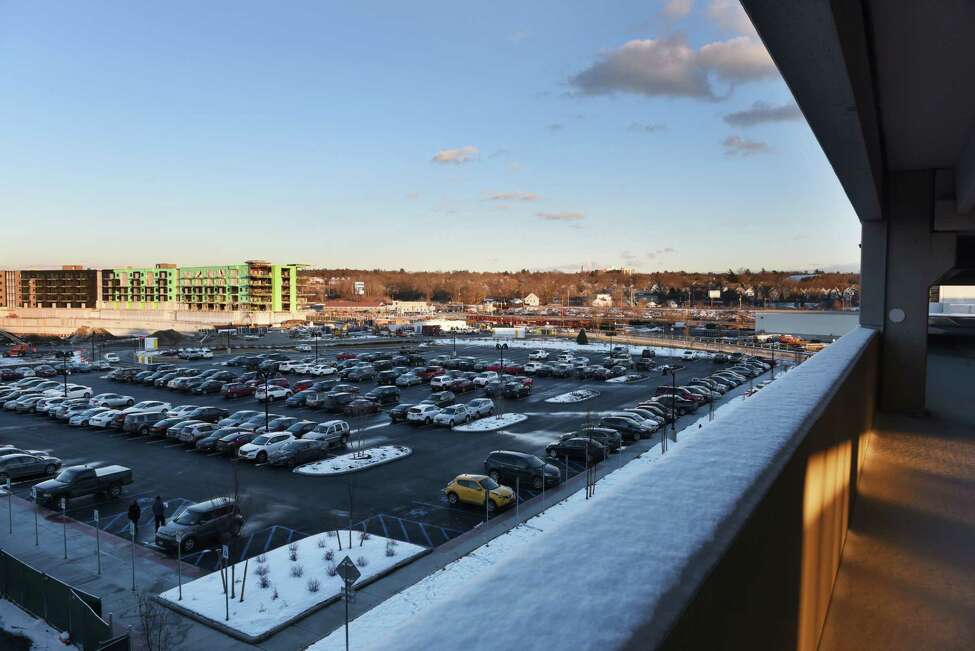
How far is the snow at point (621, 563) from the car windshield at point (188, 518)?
12.4 meters

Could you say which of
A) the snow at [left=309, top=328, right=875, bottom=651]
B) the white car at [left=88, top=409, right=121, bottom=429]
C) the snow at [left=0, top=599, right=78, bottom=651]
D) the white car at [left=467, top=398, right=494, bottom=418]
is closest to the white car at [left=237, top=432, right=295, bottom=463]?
the white car at [left=467, top=398, right=494, bottom=418]

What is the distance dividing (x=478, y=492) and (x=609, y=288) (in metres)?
169

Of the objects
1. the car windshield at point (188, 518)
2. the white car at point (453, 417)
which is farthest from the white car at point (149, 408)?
the car windshield at point (188, 518)

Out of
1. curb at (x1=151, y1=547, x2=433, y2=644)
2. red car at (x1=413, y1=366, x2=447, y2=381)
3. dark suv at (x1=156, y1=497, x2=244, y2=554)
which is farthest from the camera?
red car at (x1=413, y1=366, x2=447, y2=381)

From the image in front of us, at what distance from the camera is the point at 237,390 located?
32125mm

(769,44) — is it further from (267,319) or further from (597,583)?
(267,319)

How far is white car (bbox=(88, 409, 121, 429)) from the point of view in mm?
24234

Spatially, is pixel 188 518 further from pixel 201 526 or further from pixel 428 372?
pixel 428 372

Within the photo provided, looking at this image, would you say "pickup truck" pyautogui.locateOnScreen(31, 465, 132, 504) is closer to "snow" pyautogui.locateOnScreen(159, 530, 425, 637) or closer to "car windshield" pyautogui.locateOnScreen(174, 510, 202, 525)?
"car windshield" pyautogui.locateOnScreen(174, 510, 202, 525)

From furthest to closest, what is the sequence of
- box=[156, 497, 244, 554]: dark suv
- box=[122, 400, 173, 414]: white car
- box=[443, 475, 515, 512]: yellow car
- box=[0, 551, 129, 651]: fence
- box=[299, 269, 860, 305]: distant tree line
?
box=[299, 269, 860, 305]: distant tree line < box=[122, 400, 173, 414]: white car < box=[443, 475, 515, 512]: yellow car < box=[156, 497, 244, 554]: dark suv < box=[0, 551, 129, 651]: fence

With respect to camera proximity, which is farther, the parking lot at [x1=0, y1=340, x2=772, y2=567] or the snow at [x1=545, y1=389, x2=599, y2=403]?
the snow at [x1=545, y1=389, x2=599, y2=403]

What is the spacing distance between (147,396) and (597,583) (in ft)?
120

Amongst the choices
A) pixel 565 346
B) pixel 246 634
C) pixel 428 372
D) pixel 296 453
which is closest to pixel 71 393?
pixel 428 372

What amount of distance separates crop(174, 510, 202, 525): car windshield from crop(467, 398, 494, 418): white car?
44.7 ft
